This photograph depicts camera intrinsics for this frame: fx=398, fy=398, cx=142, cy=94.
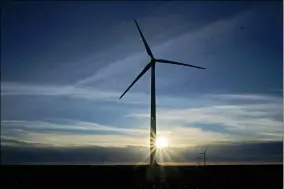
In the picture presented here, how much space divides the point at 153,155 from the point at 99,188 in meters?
33.2

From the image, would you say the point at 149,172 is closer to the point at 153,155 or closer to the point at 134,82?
the point at 153,155

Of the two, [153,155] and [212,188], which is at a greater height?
[153,155]

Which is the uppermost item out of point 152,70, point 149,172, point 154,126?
point 152,70

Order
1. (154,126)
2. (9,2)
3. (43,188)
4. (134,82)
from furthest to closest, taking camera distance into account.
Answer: (43,188) → (134,82) → (154,126) → (9,2)

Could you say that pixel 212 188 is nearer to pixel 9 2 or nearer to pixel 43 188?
pixel 43 188

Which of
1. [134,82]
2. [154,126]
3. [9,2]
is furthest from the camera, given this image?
[134,82]

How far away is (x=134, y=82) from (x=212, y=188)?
37.8 meters

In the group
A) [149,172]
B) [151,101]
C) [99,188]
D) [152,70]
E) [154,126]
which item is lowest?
[99,188]

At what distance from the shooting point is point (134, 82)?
6619 cm

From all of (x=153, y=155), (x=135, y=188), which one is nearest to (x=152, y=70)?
(x=153, y=155)

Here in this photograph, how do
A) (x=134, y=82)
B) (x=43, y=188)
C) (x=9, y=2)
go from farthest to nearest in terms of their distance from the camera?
(x=43, y=188) → (x=134, y=82) → (x=9, y=2)

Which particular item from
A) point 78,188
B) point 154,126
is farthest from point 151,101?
point 78,188

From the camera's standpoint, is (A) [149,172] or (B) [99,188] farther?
(B) [99,188]

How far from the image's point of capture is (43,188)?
87.7 metres
